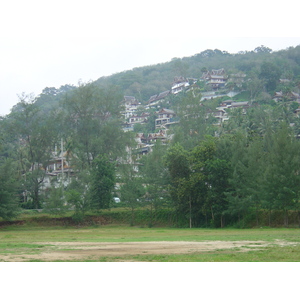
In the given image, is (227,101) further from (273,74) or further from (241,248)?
(241,248)

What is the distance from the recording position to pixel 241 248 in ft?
76.1

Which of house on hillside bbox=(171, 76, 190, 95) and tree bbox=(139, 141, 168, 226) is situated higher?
house on hillside bbox=(171, 76, 190, 95)

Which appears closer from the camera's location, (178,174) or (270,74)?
(178,174)

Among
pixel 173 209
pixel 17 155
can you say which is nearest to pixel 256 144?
pixel 173 209

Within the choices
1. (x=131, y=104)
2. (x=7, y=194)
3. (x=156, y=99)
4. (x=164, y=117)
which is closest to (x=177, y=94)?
(x=156, y=99)

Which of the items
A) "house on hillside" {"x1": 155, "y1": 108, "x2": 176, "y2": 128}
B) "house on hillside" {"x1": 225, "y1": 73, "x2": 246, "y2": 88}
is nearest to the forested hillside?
"house on hillside" {"x1": 155, "y1": 108, "x2": 176, "y2": 128}

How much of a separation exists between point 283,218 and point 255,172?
18.7 ft

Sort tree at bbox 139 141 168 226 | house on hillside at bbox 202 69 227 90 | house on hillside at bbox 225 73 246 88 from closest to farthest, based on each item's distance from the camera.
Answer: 1. tree at bbox 139 141 168 226
2. house on hillside at bbox 225 73 246 88
3. house on hillside at bbox 202 69 227 90

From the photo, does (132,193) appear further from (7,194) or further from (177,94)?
(177,94)

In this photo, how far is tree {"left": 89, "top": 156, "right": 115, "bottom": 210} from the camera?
200ft

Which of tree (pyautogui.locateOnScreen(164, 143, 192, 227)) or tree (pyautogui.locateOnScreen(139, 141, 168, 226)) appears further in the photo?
tree (pyautogui.locateOnScreen(139, 141, 168, 226))

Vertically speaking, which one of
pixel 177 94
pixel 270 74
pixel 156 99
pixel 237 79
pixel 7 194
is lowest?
pixel 7 194

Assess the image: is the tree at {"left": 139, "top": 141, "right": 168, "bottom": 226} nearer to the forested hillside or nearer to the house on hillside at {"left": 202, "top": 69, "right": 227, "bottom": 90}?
the forested hillside

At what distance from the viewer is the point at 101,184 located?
203 ft
